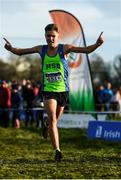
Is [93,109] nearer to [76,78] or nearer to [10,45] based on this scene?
[76,78]

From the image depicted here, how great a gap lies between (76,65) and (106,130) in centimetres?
606

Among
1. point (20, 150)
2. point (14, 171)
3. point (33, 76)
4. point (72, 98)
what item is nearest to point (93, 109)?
point (72, 98)

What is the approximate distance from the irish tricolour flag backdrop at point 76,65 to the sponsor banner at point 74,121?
1.24 ft

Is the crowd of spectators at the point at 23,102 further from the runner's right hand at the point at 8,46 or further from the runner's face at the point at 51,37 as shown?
the runner's face at the point at 51,37

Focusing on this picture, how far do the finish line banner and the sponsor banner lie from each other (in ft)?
15.3

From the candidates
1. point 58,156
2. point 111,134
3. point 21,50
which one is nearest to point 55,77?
point 21,50

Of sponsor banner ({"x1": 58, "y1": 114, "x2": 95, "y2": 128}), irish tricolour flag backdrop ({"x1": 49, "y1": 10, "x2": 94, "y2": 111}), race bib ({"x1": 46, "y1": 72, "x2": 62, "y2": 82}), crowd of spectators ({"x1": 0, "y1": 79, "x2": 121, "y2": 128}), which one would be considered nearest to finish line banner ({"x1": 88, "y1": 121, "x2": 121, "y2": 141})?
crowd of spectators ({"x1": 0, "y1": 79, "x2": 121, "y2": 128})

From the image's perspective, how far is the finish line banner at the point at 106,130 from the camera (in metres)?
13.5

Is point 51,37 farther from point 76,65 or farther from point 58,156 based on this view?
point 76,65

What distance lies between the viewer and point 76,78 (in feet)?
64.8

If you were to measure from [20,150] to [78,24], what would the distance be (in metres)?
9.43

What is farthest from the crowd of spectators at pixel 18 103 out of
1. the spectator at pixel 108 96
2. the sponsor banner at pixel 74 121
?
the spectator at pixel 108 96

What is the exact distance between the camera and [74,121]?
63.5 feet

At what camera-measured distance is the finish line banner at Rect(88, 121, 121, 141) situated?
13516mm
